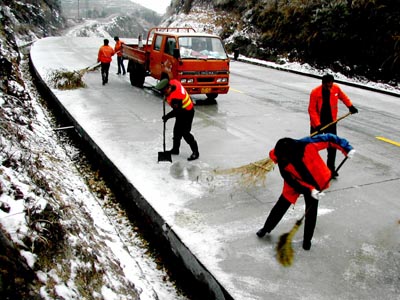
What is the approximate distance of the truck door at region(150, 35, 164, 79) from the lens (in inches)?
494

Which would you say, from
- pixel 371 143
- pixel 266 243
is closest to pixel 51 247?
pixel 266 243

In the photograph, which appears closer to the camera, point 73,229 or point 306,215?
point 73,229

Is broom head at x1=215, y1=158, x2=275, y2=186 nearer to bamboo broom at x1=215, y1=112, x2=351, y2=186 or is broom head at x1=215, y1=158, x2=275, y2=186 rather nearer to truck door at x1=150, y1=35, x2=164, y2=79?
bamboo broom at x1=215, y1=112, x2=351, y2=186

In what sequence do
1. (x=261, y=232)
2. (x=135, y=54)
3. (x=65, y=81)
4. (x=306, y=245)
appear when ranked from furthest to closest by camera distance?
(x=135, y=54), (x=65, y=81), (x=261, y=232), (x=306, y=245)

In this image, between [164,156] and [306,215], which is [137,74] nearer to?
[164,156]

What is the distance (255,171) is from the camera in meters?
6.34

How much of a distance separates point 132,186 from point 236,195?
165 cm

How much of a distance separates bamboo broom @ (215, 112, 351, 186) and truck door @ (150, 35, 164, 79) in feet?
22.1

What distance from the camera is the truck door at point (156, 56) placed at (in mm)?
12555

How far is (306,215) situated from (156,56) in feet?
30.8

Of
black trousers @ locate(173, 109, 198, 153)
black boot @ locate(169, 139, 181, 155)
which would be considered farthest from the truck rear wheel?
black trousers @ locate(173, 109, 198, 153)

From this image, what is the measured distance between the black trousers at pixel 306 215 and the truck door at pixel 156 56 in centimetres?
858

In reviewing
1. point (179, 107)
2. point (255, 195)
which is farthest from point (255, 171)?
point (179, 107)

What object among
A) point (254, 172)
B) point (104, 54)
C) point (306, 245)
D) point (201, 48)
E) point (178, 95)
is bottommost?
point (306, 245)
